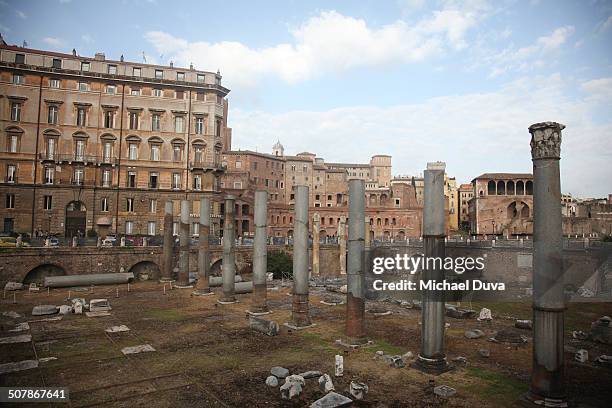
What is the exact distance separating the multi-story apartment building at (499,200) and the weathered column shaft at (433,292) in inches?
2125

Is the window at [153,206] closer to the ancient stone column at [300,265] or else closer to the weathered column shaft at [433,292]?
A: the ancient stone column at [300,265]

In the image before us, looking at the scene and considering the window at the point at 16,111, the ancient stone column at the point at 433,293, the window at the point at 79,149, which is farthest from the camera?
the window at the point at 79,149

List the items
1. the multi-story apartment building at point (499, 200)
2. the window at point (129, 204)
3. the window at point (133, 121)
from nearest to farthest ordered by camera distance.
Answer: the window at point (129, 204) → the window at point (133, 121) → the multi-story apartment building at point (499, 200)

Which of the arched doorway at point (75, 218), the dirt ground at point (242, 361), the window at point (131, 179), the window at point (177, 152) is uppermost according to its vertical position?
the window at point (177, 152)

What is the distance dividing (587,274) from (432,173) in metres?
24.1

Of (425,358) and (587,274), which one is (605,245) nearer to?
(587,274)

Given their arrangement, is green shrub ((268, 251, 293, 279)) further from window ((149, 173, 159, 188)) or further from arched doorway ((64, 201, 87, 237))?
arched doorway ((64, 201, 87, 237))

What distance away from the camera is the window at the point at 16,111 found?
37.8 meters

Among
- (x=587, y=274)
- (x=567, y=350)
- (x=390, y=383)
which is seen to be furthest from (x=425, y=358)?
(x=587, y=274)

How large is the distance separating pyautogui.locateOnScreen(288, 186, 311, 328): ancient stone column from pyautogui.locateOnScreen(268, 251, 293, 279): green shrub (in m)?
20.1

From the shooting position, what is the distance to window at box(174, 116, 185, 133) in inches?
1654

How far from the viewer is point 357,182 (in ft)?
44.1

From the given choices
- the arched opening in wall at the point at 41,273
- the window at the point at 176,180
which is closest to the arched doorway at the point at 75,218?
the window at the point at 176,180

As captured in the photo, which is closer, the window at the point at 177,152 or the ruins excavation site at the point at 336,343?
the ruins excavation site at the point at 336,343
